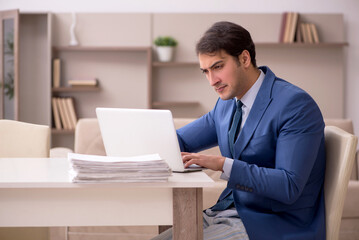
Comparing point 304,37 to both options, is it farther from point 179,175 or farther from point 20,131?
point 179,175

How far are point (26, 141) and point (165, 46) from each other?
3670 millimetres

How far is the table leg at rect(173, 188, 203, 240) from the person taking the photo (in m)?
1.42

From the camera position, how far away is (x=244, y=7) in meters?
6.01

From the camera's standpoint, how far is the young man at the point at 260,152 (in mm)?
1558

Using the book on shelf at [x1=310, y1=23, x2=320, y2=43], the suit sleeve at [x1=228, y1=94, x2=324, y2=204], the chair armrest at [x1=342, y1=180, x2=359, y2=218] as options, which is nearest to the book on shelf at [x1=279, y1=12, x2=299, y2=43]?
the book on shelf at [x1=310, y1=23, x2=320, y2=43]

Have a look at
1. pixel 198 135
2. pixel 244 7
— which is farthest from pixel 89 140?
pixel 244 7

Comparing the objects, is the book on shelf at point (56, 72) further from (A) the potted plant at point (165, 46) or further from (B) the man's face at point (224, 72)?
(B) the man's face at point (224, 72)

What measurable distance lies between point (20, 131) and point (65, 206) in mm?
988

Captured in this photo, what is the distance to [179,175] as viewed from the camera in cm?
154

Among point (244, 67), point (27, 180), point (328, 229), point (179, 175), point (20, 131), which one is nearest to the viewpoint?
point (27, 180)

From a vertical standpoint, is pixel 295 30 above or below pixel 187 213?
above

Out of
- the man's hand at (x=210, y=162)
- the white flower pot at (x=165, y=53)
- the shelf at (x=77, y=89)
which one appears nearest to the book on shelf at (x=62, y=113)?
the shelf at (x=77, y=89)

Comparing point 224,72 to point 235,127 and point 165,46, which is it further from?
point 165,46

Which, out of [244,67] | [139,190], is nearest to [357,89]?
[244,67]
